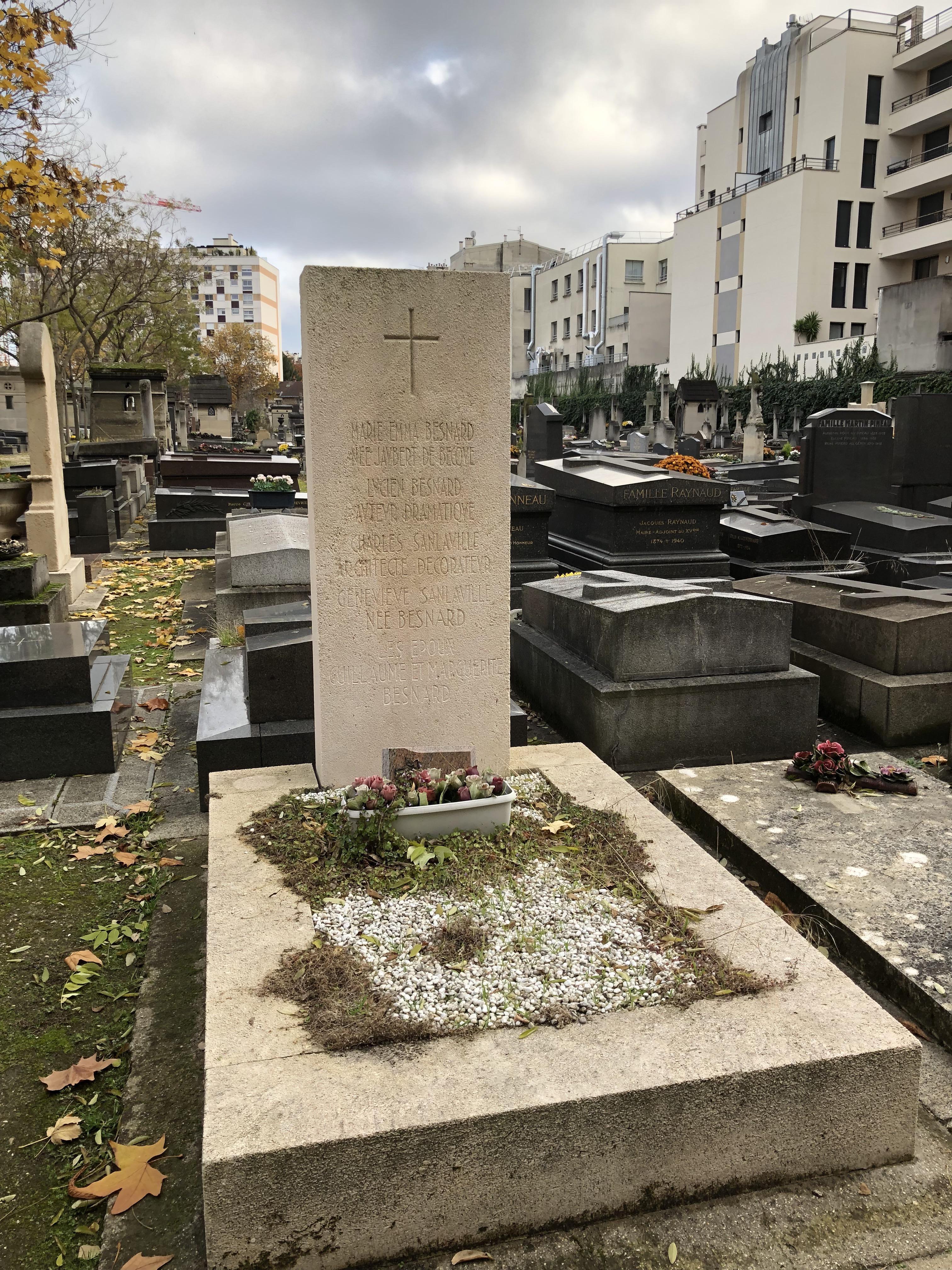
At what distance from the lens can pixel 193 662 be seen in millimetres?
7934

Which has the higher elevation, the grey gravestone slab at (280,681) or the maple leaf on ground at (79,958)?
the grey gravestone slab at (280,681)

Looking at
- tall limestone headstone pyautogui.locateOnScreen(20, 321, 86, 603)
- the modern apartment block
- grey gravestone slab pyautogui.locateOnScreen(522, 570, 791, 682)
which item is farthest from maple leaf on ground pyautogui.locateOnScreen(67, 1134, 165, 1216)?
the modern apartment block

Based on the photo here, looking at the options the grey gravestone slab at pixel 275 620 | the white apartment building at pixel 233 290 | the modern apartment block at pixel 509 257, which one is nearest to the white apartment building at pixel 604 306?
the modern apartment block at pixel 509 257

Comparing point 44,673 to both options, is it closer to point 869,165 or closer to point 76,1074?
point 76,1074

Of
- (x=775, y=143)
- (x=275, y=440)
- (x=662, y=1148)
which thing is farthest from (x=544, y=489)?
(x=775, y=143)

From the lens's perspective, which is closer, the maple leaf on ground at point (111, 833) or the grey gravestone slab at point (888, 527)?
the maple leaf on ground at point (111, 833)

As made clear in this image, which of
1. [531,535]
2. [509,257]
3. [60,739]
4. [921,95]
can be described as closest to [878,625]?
[531,535]

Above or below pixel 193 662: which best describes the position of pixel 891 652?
above

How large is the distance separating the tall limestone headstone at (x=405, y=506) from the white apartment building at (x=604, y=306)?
5419cm

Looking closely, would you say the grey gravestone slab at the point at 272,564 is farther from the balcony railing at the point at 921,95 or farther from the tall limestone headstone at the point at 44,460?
the balcony railing at the point at 921,95

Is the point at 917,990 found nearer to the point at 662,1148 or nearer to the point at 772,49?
the point at 662,1148

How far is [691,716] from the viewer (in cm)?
566

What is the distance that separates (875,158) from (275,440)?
98.7 feet

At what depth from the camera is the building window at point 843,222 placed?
4238cm
